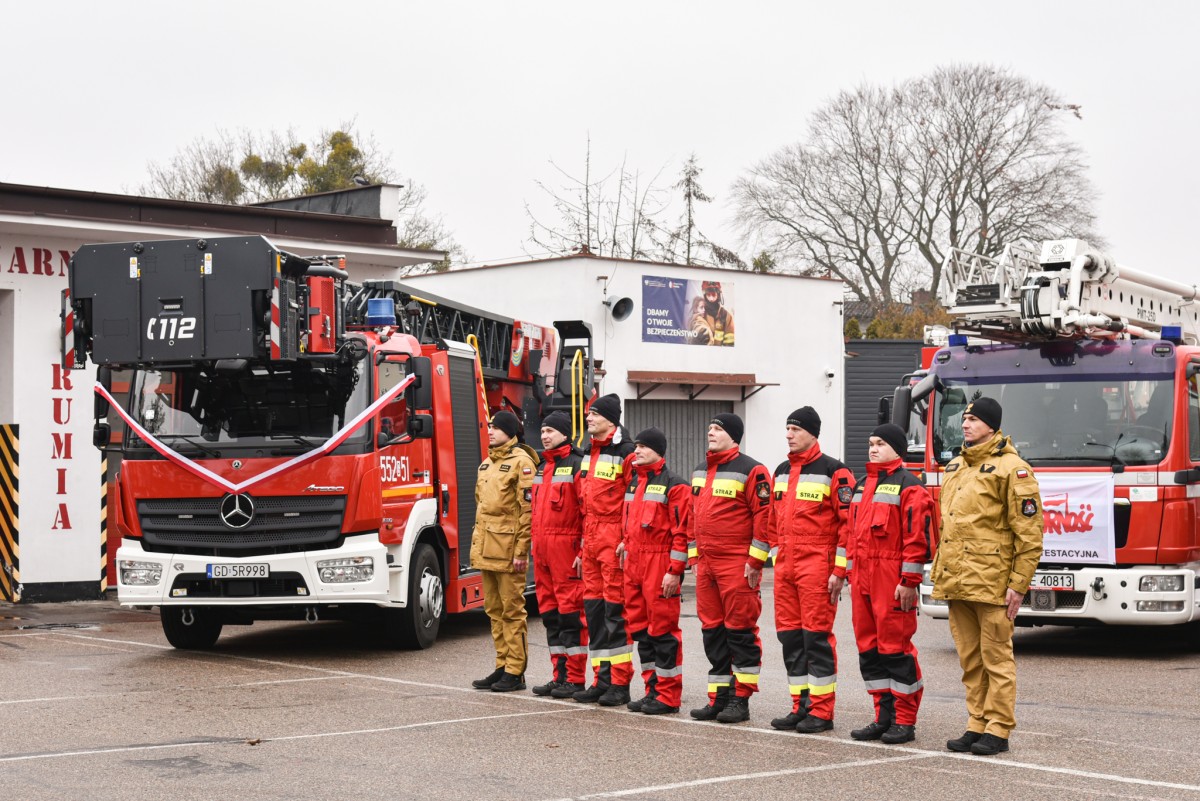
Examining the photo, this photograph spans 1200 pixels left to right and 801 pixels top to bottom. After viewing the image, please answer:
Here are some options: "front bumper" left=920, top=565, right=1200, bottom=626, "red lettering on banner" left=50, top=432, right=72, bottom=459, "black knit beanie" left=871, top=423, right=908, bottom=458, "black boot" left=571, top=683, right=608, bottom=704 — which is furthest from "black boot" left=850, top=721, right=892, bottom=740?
"red lettering on banner" left=50, top=432, right=72, bottom=459

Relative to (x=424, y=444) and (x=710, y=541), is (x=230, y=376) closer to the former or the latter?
(x=424, y=444)

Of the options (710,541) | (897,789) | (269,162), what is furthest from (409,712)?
(269,162)

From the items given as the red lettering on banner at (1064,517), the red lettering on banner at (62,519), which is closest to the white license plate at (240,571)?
the red lettering on banner at (1064,517)

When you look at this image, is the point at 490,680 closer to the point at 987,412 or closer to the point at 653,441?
the point at 653,441

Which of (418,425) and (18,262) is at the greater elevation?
(18,262)

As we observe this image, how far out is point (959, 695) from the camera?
10648 mm

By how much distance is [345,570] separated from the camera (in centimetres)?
1219

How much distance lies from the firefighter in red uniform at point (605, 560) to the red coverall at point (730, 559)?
758mm

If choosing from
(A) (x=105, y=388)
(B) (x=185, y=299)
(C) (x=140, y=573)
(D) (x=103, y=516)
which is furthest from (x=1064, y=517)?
(D) (x=103, y=516)

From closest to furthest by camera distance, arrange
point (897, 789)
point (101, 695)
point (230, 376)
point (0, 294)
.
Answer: point (897, 789) → point (101, 695) → point (230, 376) → point (0, 294)

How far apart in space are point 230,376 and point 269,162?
1212 inches

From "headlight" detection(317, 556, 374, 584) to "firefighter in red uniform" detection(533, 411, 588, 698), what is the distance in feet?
7.14

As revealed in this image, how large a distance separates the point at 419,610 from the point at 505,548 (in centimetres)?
260

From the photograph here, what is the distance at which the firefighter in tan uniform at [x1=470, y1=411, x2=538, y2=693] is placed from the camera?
10.6 meters
